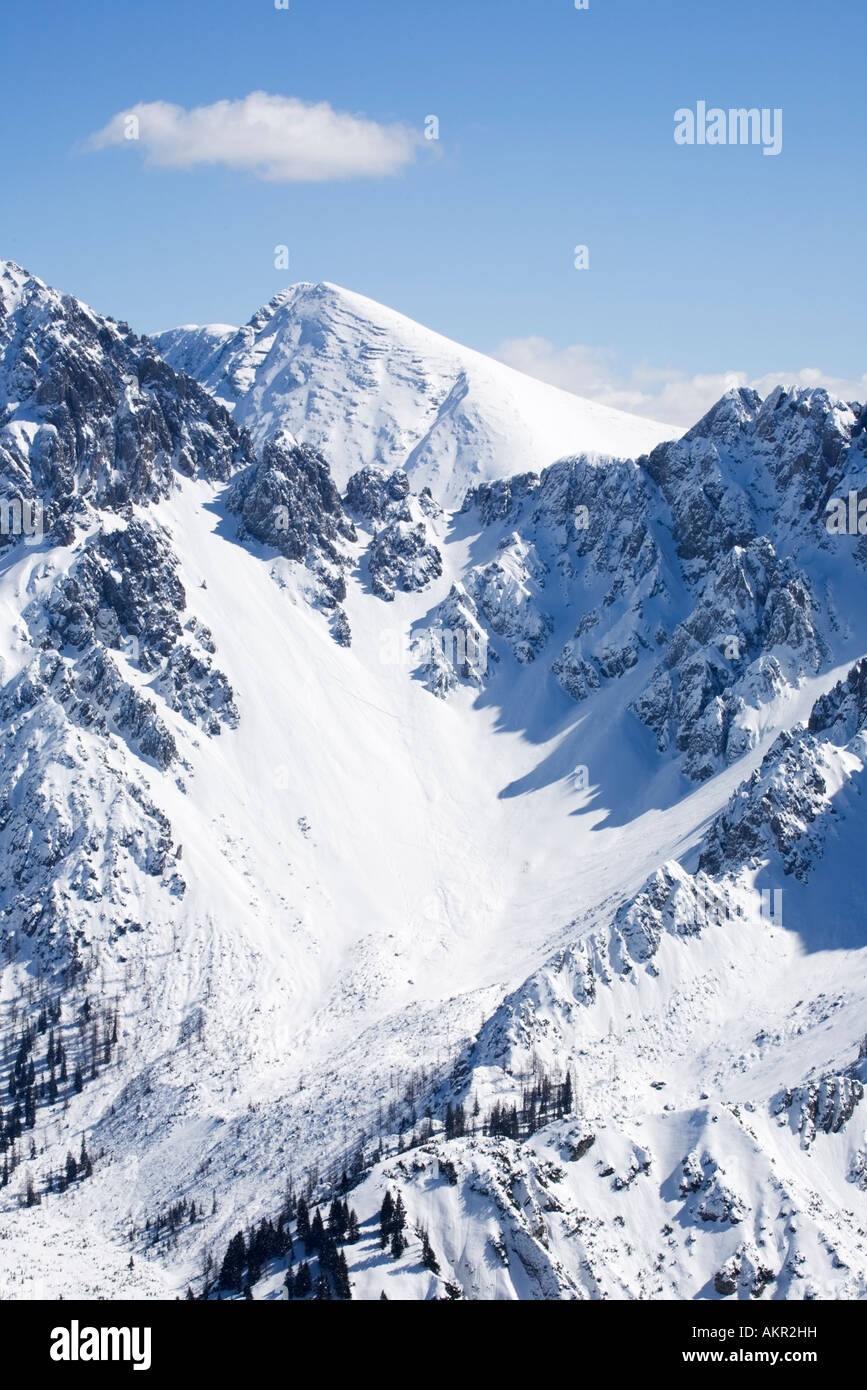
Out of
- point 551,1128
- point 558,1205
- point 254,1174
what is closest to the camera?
point 558,1205

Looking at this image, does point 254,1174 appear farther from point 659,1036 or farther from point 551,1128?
point 659,1036

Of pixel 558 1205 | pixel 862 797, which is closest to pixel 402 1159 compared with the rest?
pixel 558 1205

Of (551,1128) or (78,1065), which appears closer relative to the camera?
(551,1128)

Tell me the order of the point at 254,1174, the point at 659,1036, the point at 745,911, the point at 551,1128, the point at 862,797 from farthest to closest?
1. the point at 862,797
2. the point at 745,911
3. the point at 659,1036
4. the point at 254,1174
5. the point at 551,1128

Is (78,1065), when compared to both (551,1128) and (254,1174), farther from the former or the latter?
(551,1128)

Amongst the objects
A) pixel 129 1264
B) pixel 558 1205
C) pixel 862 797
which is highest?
pixel 862 797

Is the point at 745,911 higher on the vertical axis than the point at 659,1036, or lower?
higher
